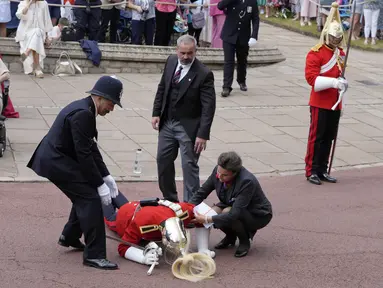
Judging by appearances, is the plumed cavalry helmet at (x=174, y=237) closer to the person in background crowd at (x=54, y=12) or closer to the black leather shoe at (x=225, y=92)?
the black leather shoe at (x=225, y=92)

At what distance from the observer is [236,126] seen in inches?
504

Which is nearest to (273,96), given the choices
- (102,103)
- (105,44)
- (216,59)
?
(216,59)

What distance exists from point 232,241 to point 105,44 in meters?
9.39

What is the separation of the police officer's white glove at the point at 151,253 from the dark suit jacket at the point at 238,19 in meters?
7.89

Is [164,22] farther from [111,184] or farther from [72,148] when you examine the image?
[72,148]

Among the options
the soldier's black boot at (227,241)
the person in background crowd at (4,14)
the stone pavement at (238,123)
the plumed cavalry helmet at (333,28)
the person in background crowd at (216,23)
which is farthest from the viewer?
the person in background crowd at (216,23)

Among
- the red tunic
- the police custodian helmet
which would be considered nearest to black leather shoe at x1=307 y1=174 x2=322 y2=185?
the red tunic

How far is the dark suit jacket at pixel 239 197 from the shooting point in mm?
7188

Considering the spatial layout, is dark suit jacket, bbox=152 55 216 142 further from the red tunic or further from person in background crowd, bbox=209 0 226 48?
person in background crowd, bbox=209 0 226 48

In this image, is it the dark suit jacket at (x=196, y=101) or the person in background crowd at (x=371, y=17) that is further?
the person in background crowd at (x=371, y=17)

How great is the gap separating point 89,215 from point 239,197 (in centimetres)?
130

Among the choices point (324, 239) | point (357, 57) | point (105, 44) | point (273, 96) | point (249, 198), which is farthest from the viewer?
point (357, 57)

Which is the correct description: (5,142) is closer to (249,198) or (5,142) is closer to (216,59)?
(249,198)

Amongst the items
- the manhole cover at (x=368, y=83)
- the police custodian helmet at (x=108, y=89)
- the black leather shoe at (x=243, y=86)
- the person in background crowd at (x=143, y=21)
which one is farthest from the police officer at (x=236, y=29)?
the police custodian helmet at (x=108, y=89)
